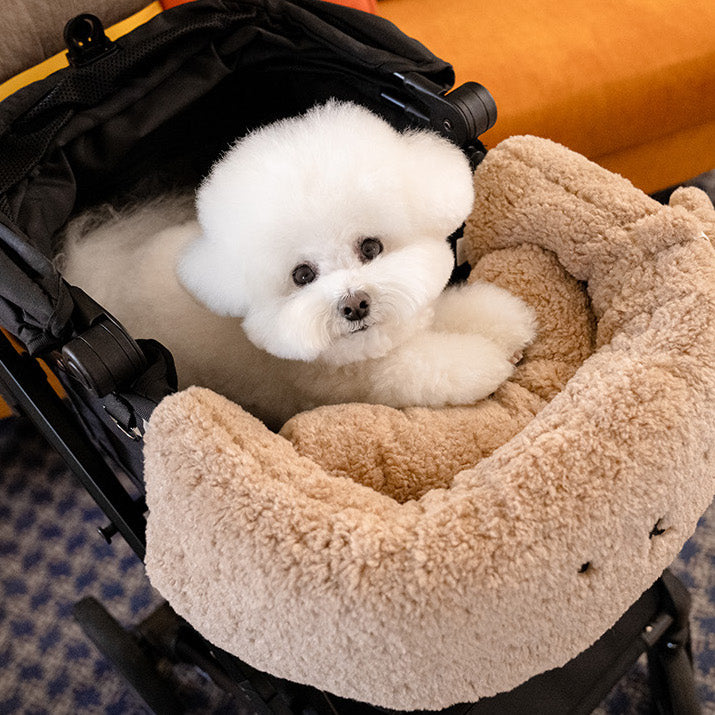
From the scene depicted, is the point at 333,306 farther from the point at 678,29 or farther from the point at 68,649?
the point at 678,29

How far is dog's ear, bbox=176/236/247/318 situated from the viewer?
747 mm

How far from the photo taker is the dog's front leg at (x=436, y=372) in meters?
0.76

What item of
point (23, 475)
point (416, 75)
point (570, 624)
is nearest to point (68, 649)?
point (23, 475)

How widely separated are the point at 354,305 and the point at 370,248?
3.8 inches

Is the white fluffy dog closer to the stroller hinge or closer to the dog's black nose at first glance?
the dog's black nose

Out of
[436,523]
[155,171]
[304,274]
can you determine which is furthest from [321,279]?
[155,171]

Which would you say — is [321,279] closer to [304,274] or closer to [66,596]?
[304,274]

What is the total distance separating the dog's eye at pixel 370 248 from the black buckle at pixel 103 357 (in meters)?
0.29

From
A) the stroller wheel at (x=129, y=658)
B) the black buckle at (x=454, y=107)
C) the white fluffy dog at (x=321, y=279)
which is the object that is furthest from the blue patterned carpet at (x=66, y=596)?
the black buckle at (x=454, y=107)

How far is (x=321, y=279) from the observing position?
73cm

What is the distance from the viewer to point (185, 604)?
22.9 inches

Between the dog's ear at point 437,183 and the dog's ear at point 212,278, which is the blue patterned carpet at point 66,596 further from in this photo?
the dog's ear at point 437,183

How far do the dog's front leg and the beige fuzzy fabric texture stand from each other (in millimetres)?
72

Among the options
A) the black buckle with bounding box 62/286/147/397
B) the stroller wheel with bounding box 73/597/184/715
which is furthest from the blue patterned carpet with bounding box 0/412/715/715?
the black buckle with bounding box 62/286/147/397
